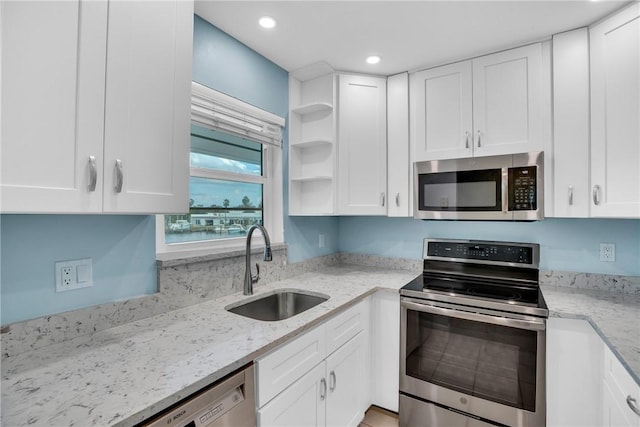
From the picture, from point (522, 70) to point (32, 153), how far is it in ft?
7.75

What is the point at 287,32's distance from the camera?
5.74 feet

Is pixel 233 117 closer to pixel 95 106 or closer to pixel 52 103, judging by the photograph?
pixel 95 106

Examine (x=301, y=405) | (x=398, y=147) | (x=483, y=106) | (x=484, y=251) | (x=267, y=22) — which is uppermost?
(x=267, y=22)

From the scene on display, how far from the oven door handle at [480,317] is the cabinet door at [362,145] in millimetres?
734

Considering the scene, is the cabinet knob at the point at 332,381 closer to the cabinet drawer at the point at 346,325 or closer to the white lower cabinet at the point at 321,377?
the white lower cabinet at the point at 321,377

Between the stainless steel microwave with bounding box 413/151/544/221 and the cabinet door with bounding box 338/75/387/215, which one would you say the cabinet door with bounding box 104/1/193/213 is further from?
the stainless steel microwave with bounding box 413/151/544/221

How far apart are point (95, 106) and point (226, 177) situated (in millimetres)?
994

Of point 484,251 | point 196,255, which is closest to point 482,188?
point 484,251

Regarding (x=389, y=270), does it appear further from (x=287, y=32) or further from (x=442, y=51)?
(x=287, y=32)

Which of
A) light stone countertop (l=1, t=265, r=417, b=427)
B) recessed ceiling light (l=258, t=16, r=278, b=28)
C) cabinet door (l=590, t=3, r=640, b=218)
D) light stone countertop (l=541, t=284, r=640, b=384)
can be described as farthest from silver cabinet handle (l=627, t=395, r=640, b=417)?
recessed ceiling light (l=258, t=16, r=278, b=28)

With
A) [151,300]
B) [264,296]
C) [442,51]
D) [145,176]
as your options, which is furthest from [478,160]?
[151,300]

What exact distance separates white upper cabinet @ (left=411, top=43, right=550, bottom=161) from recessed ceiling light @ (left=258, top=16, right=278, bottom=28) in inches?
42.4

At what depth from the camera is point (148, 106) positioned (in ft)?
3.55

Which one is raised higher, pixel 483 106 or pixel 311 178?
pixel 483 106
